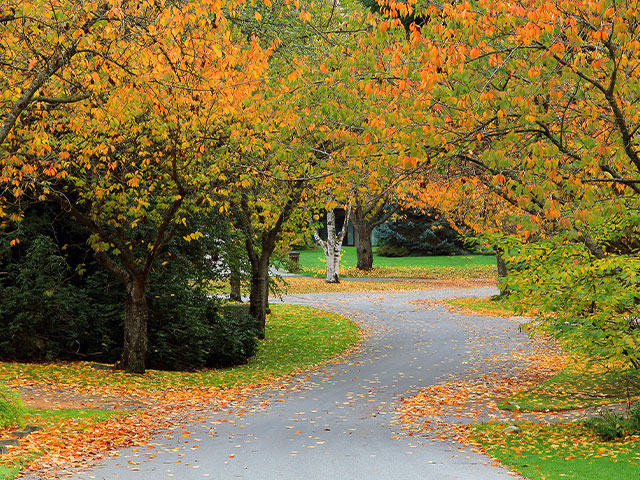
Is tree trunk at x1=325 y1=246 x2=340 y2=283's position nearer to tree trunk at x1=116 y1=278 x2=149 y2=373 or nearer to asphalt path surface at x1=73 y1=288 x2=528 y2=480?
asphalt path surface at x1=73 y1=288 x2=528 y2=480

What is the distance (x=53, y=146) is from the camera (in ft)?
45.0

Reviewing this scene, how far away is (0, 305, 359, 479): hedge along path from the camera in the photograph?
956 cm

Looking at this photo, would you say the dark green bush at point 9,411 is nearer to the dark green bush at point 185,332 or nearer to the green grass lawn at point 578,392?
the dark green bush at point 185,332

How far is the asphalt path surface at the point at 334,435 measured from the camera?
855 cm

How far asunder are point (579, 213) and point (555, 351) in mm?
14223

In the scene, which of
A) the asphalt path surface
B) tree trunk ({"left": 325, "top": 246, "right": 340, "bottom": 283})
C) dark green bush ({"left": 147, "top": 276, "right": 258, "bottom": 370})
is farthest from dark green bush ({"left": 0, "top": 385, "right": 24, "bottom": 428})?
tree trunk ({"left": 325, "top": 246, "right": 340, "bottom": 283})

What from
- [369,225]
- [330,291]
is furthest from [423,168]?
[369,225]

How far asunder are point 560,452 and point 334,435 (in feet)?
11.2

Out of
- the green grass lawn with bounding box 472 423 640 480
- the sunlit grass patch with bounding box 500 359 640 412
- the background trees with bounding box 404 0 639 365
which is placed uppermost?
the background trees with bounding box 404 0 639 365

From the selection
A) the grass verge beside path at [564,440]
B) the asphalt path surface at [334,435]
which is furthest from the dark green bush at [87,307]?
the grass verge beside path at [564,440]

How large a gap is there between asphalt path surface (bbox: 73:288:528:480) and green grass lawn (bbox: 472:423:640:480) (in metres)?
0.42

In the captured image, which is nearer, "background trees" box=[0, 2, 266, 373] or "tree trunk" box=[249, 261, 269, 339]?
"background trees" box=[0, 2, 266, 373]

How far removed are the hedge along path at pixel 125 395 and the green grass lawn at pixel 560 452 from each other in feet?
15.8

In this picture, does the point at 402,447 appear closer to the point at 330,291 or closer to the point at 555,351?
the point at 555,351
